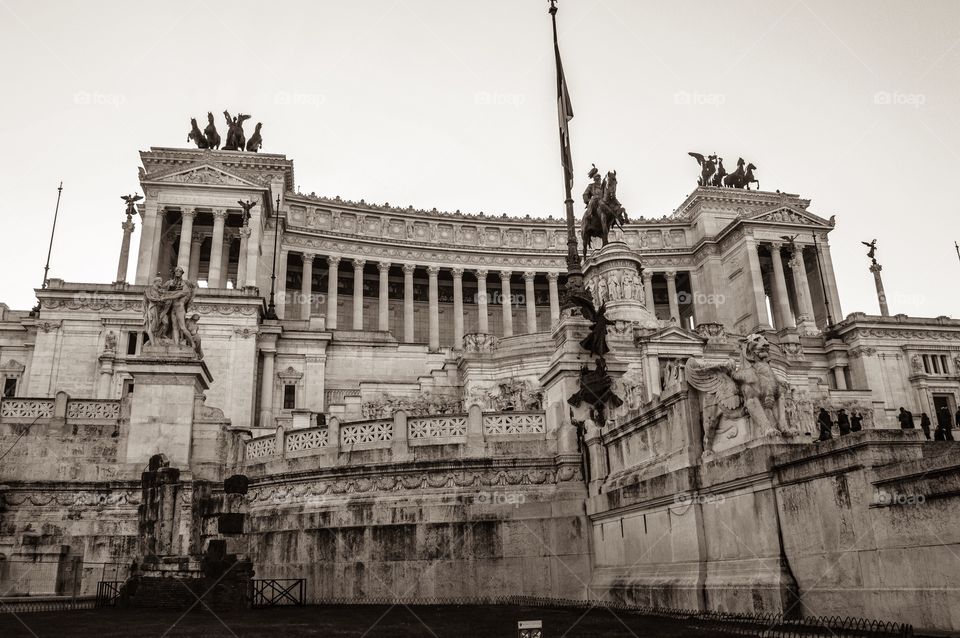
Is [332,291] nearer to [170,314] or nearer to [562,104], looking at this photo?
[170,314]

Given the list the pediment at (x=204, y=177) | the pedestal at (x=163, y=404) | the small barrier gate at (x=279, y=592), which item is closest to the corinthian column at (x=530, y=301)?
the pediment at (x=204, y=177)

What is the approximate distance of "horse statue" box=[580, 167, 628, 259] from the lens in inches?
983

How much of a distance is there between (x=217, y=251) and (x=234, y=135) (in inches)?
599

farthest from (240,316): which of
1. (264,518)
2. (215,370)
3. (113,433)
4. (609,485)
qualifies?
(609,485)

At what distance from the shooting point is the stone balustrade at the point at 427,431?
19.6m

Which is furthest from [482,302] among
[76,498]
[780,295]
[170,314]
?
[76,498]

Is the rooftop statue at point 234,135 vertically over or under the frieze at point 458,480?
over

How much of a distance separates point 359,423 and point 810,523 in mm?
12471

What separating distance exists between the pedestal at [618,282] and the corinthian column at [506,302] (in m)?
30.5

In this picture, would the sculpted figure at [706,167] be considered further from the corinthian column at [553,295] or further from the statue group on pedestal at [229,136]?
the statue group on pedestal at [229,136]

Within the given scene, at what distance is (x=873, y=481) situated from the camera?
376 inches

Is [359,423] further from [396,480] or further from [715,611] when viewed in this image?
[715,611]

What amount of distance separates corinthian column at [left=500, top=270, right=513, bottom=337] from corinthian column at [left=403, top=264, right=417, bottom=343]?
926 cm

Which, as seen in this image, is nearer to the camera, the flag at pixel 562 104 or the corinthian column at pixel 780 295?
the flag at pixel 562 104
